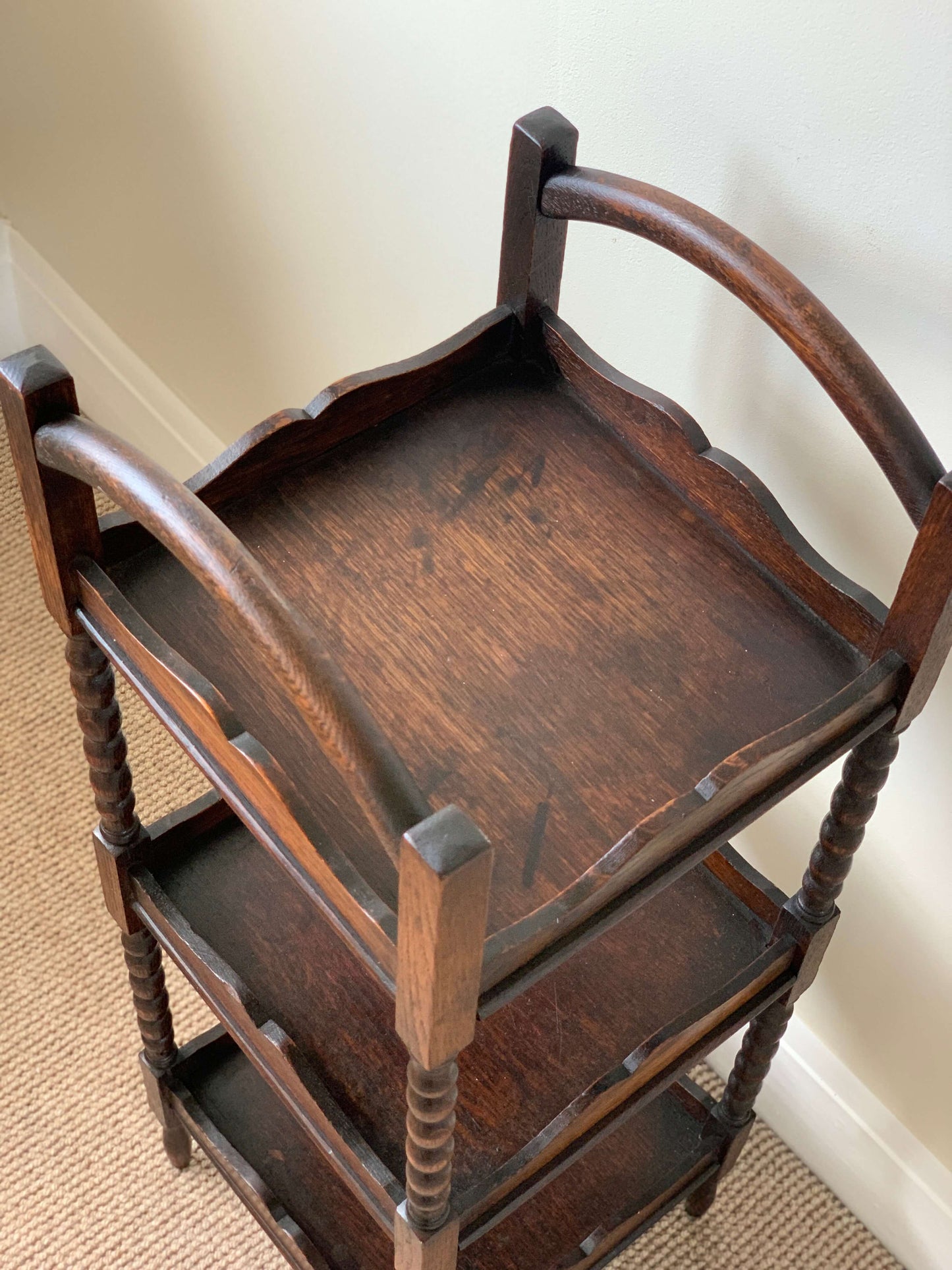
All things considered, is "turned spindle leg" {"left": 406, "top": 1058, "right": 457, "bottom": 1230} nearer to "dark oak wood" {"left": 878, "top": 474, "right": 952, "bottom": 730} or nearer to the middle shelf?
the middle shelf

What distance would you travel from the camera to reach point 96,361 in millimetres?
1505

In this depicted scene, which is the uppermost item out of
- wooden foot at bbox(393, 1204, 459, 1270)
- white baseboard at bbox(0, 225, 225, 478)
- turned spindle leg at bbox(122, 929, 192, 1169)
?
white baseboard at bbox(0, 225, 225, 478)

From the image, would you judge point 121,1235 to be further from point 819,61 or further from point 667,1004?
point 819,61

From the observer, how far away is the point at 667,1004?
827 millimetres

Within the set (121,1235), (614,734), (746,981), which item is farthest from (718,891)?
(121,1235)

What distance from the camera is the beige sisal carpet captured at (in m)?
1.08

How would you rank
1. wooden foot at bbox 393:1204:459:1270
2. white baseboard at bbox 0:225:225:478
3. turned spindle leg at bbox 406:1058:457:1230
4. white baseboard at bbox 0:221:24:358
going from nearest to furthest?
turned spindle leg at bbox 406:1058:457:1230, wooden foot at bbox 393:1204:459:1270, white baseboard at bbox 0:225:225:478, white baseboard at bbox 0:221:24:358

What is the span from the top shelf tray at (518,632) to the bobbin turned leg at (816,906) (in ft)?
0.20

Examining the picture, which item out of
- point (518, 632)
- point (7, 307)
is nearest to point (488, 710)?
point (518, 632)

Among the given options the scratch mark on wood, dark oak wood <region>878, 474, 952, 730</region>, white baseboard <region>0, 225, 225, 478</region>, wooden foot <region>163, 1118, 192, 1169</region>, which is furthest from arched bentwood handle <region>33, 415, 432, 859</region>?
white baseboard <region>0, 225, 225, 478</region>

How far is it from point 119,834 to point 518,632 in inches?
11.0

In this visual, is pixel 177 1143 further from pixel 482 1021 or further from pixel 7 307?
pixel 7 307

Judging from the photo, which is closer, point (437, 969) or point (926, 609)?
point (437, 969)

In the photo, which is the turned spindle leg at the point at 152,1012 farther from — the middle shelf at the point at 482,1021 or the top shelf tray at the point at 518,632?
the top shelf tray at the point at 518,632
